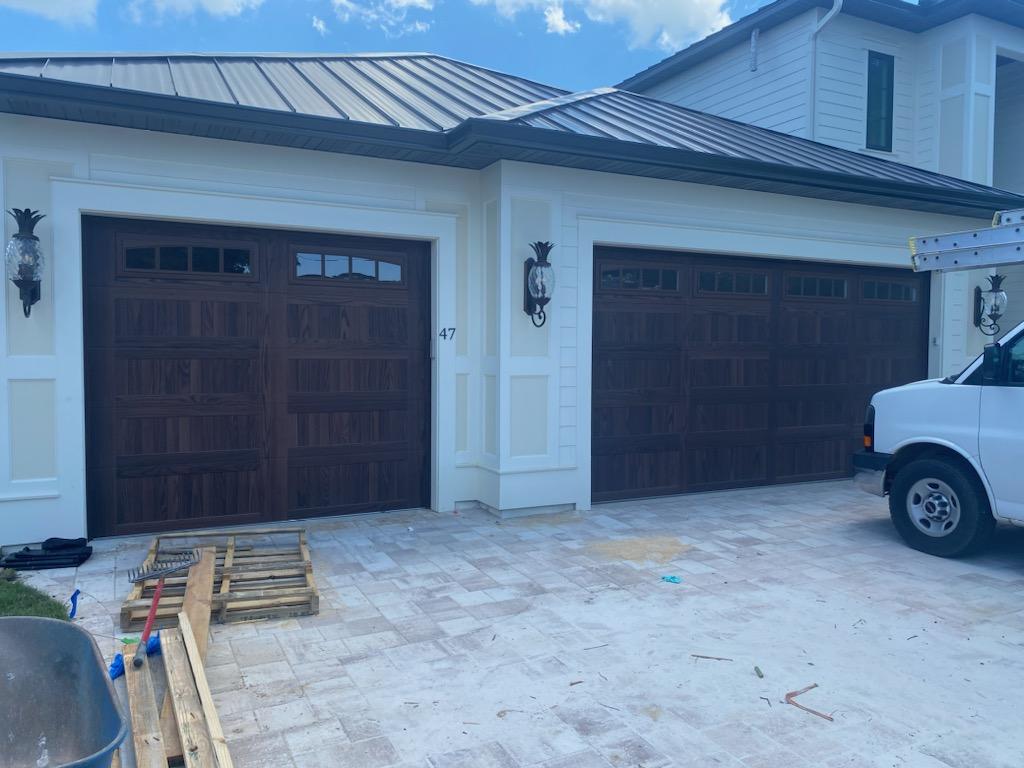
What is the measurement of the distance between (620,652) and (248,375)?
158 inches

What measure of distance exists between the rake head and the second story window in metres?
11.2

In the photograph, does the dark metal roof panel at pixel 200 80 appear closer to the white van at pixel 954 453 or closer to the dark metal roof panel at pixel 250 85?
the dark metal roof panel at pixel 250 85

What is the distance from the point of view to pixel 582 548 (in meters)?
6.12

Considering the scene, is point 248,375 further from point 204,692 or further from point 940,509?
point 940,509

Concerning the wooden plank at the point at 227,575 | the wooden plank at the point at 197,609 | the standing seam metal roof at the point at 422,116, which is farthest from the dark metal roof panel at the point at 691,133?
the wooden plank at the point at 197,609

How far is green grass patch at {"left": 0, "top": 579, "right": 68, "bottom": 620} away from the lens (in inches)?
171

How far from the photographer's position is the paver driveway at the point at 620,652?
3193mm

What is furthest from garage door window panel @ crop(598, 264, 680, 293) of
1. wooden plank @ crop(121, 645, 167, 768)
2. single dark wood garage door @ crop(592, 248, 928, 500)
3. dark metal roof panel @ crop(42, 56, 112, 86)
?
wooden plank @ crop(121, 645, 167, 768)

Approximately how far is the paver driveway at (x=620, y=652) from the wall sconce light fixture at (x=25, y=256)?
2.02m

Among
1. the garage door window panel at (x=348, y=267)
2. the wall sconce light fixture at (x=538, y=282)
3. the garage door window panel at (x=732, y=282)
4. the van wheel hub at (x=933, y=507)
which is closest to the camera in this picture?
the van wheel hub at (x=933, y=507)

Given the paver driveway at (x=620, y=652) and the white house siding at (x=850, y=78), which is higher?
the white house siding at (x=850, y=78)

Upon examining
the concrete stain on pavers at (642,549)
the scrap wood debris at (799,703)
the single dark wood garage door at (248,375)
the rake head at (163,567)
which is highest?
the single dark wood garage door at (248,375)

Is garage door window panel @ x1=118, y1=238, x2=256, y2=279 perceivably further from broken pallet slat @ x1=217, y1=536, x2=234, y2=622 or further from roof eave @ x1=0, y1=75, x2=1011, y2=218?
broken pallet slat @ x1=217, y1=536, x2=234, y2=622

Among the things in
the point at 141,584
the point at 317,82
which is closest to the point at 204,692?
the point at 141,584
